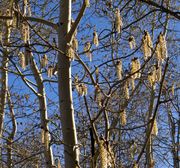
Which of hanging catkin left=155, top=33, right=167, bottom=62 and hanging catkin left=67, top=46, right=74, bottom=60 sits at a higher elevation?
hanging catkin left=67, top=46, right=74, bottom=60

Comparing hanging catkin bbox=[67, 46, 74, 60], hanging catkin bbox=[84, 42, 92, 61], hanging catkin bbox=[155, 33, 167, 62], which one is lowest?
hanging catkin bbox=[155, 33, 167, 62]

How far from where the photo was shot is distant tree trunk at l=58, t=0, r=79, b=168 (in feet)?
8.68

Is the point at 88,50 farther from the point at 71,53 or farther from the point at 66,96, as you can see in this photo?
the point at 66,96

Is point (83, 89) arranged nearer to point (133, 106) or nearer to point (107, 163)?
point (107, 163)

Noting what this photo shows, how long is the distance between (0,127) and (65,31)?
177 inches

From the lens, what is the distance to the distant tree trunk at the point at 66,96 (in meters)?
2.64

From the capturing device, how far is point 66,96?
286 cm

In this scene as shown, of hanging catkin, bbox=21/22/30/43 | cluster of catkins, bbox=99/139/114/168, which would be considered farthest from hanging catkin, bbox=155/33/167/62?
hanging catkin, bbox=21/22/30/43

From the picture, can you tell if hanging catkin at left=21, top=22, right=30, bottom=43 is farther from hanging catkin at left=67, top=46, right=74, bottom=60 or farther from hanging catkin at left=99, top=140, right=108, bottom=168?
hanging catkin at left=99, top=140, right=108, bottom=168

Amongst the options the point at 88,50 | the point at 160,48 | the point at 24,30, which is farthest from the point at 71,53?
the point at 160,48

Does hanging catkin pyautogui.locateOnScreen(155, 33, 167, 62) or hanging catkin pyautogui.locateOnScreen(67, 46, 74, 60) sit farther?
hanging catkin pyautogui.locateOnScreen(67, 46, 74, 60)

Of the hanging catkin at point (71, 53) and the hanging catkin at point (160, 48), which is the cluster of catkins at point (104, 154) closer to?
the hanging catkin at point (160, 48)

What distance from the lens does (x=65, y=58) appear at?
2.99 meters

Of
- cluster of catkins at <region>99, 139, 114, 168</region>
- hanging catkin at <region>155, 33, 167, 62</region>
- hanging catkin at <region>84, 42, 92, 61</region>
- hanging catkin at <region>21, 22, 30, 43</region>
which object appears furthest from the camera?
hanging catkin at <region>84, 42, 92, 61</region>
